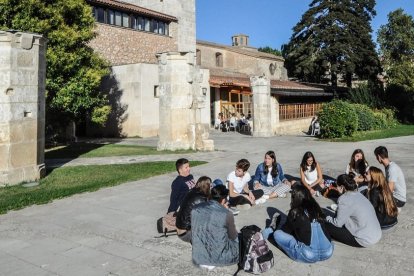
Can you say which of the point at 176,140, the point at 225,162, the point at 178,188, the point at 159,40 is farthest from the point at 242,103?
the point at 178,188

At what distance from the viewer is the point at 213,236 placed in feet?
14.9

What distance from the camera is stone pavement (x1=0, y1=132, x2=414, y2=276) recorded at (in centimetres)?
472

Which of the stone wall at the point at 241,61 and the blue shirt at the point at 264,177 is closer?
the blue shirt at the point at 264,177

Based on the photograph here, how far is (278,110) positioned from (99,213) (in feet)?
66.4

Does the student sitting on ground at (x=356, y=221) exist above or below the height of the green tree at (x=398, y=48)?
below

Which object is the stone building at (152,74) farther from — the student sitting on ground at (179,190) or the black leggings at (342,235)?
the black leggings at (342,235)

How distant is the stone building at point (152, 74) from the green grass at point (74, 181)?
13.7 ft

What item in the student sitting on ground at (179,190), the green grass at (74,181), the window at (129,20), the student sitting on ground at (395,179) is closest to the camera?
the student sitting on ground at (179,190)

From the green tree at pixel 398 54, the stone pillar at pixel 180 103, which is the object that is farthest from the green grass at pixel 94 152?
the green tree at pixel 398 54

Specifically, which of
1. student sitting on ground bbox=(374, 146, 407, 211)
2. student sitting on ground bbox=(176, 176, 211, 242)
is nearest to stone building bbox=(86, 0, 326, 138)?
student sitting on ground bbox=(374, 146, 407, 211)

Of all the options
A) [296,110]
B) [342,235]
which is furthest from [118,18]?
[342,235]

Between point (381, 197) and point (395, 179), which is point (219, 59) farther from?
point (381, 197)

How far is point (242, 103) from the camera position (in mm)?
30406

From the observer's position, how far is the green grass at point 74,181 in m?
8.27
